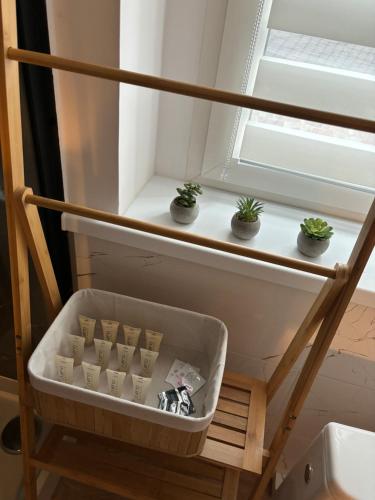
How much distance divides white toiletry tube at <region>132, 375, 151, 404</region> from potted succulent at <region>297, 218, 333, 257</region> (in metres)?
0.41

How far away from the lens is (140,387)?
87cm

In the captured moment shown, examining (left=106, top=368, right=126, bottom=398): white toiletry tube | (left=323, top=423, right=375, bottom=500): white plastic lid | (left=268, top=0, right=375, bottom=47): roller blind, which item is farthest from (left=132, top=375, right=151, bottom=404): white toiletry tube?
(left=268, top=0, right=375, bottom=47): roller blind

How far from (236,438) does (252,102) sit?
2.23 ft

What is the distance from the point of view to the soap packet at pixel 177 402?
877 millimetres

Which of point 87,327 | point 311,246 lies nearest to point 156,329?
point 87,327

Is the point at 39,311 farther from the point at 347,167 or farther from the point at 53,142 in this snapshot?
the point at 347,167

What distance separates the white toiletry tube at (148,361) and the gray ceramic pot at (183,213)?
283 millimetres

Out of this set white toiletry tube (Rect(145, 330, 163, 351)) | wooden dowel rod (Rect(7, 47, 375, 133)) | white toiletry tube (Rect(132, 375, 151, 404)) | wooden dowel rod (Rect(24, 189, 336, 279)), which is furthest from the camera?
white toiletry tube (Rect(145, 330, 163, 351))

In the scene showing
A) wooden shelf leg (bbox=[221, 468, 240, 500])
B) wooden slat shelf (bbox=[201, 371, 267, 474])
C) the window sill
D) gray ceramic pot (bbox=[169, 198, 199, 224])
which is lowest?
wooden shelf leg (bbox=[221, 468, 240, 500])

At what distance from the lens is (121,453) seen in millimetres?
1082

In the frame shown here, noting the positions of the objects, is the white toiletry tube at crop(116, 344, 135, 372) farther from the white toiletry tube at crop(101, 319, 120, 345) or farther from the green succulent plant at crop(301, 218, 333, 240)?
the green succulent plant at crop(301, 218, 333, 240)

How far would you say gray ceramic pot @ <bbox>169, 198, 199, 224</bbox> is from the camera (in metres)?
0.98

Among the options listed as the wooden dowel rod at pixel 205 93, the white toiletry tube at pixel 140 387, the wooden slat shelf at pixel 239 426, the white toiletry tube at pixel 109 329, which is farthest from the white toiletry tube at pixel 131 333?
the wooden dowel rod at pixel 205 93

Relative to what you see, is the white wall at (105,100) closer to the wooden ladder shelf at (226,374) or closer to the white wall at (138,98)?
the white wall at (138,98)
